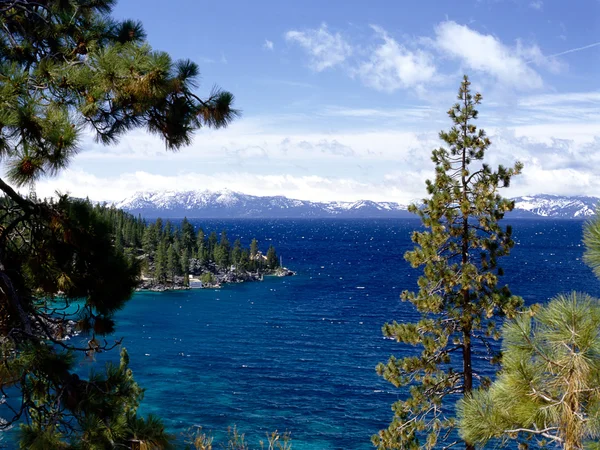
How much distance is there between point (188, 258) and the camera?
102 m

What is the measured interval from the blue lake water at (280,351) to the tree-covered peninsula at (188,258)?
574cm

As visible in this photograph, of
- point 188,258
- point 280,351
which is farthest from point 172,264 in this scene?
point 280,351

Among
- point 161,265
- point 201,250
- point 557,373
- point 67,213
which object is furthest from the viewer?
point 201,250

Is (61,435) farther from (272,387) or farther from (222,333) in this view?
(222,333)

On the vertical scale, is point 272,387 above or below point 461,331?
below

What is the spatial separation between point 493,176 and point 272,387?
93.7 ft

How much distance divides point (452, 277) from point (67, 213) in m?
11.4

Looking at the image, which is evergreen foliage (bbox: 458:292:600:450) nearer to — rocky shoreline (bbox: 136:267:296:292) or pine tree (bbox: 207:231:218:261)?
rocky shoreline (bbox: 136:267:296:292)

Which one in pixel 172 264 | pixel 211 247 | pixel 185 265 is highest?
pixel 211 247

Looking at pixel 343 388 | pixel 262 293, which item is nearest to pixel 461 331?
pixel 343 388

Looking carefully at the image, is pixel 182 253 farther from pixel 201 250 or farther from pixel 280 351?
pixel 280 351

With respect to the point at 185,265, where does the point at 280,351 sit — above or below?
below

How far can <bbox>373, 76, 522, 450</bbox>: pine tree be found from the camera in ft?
49.0

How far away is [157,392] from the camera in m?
37.8
